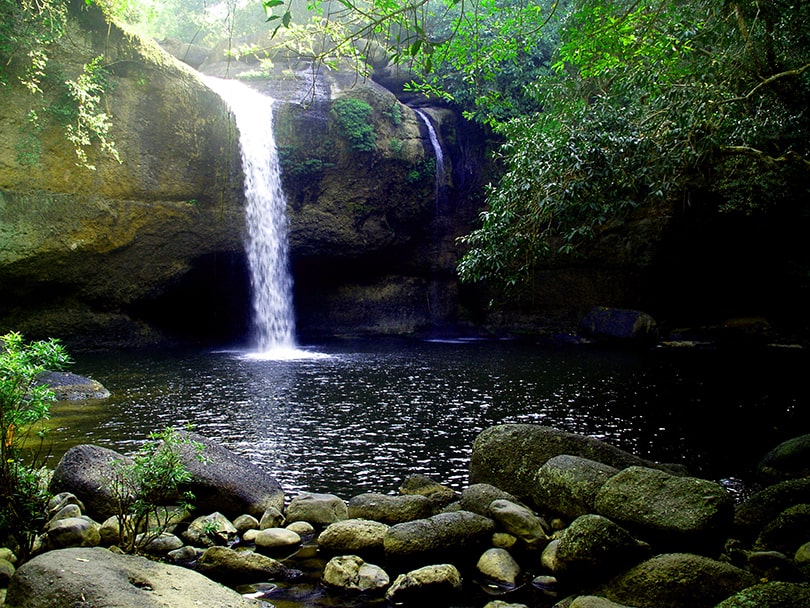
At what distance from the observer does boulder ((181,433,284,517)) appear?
229 inches

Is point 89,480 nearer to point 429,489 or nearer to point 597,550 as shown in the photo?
point 429,489

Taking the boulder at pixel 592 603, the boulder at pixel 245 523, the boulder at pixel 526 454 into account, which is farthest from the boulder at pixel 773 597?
the boulder at pixel 245 523

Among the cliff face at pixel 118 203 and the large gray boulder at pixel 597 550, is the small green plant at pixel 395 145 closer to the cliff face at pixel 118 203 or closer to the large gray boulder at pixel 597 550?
the cliff face at pixel 118 203

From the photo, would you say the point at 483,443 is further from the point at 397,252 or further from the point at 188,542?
the point at 397,252

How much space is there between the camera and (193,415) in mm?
10047

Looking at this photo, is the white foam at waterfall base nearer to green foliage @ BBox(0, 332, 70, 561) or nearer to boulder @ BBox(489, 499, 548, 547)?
boulder @ BBox(489, 499, 548, 547)

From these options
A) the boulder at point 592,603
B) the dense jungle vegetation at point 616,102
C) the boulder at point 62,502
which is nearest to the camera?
the boulder at point 592,603

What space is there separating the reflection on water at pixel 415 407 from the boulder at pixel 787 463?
39 centimetres

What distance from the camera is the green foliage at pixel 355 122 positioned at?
2233cm

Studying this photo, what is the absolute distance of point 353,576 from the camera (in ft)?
14.9

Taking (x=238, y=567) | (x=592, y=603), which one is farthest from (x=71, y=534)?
(x=592, y=603)

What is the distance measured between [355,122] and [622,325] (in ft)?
41.5

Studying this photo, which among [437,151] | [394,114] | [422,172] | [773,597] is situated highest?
[394,114]

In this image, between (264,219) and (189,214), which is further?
(264,219)
